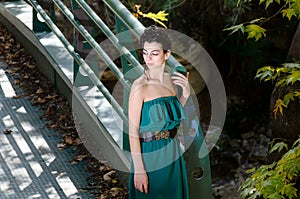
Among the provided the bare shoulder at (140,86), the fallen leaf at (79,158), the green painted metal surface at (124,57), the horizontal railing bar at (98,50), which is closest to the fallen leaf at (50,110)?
the fallen leaf at (79,158)

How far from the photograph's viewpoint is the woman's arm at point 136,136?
3.13 meters

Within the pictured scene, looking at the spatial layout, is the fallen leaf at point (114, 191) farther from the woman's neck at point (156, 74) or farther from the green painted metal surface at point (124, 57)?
the woman's neck at point (156, 74)

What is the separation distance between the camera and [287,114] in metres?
5.27

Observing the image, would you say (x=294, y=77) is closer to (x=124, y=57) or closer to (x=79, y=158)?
(x=124, y=57)

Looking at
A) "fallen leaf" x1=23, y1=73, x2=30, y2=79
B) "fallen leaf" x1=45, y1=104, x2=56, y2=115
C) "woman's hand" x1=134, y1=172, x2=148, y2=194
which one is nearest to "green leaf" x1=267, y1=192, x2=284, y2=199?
"woman's hand" x1=134, y1=172, x2=148, y2=194

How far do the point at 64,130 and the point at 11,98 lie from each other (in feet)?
2.31

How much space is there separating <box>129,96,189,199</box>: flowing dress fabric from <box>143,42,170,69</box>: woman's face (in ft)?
0.54

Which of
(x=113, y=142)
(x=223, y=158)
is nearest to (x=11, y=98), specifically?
(x=113, y=142)

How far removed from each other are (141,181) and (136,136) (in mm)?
236

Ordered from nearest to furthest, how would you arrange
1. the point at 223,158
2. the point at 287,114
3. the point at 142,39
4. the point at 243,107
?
the point at 142,39, the point at 287,114, the point at 223,158, the point at 243,107

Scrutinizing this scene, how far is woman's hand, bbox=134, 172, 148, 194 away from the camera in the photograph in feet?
10.7

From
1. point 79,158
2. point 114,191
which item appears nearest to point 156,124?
point 114,191

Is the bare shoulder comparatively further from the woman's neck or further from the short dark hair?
the short dark hair

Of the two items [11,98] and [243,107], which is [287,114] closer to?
[11,98]
